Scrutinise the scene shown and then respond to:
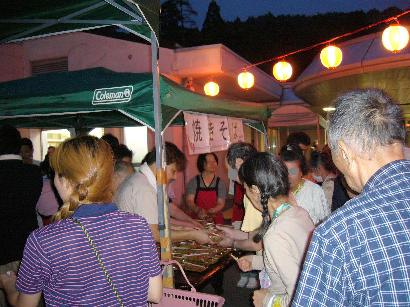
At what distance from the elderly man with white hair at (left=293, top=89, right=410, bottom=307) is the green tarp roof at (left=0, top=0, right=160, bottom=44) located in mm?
2448

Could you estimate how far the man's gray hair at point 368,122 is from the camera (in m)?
1.31

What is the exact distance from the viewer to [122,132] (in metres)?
11.2

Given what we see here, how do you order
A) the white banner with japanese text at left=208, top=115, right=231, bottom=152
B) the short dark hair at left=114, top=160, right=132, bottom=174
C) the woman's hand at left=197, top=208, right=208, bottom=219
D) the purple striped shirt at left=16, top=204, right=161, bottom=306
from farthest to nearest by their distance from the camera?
the woman's hand at left=197, top=208, right=208, bottom=219 → the white banner with japanese text at left=208, top=115, right=231, bottom=152 → the short dark hair at left=114, top=160, right=132, bottom=174 → the purple striped shirt at left=16, top=204, right=161, bottom=306

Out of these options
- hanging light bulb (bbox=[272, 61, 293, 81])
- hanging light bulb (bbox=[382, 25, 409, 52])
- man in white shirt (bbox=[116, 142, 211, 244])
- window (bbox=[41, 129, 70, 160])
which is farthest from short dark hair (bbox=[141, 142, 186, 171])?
window (bbox=[41, 129, 70, 160])

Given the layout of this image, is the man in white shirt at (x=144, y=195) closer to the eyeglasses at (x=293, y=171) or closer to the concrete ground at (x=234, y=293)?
the eyeglasses at (x=293, y=171)

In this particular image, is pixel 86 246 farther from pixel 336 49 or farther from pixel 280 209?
pixel 336 49

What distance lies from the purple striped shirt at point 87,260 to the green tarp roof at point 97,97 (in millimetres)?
1744

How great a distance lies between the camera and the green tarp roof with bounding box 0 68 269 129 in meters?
3.55

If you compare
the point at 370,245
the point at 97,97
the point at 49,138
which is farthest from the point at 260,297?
the point at 49,138

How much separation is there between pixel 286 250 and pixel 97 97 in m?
2.46

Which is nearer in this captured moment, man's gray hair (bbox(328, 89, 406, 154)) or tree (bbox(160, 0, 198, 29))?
man's gray hair (bbox(328, 89, 406, 154))

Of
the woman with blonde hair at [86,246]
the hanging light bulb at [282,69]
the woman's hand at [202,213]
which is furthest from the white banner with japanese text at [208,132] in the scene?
the hanging light bulb at [282,69]

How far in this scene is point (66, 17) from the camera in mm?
3947

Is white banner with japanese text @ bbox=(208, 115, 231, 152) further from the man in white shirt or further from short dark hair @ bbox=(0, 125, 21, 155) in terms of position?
short dark hair @ bbox=(0, 125, 21, 155)
